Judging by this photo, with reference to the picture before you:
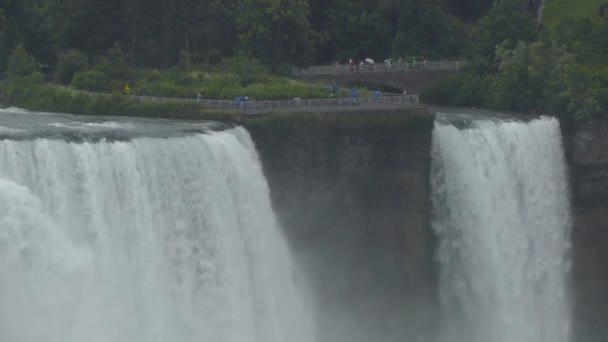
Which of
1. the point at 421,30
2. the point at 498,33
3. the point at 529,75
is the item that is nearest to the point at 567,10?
the point at 421,30

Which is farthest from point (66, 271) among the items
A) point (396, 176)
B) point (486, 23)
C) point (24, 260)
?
point (486, 23)

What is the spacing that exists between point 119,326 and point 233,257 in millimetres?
5222

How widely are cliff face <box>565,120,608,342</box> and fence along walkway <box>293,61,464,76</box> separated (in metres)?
9.95

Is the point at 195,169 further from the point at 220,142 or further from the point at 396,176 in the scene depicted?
the point at 396,176

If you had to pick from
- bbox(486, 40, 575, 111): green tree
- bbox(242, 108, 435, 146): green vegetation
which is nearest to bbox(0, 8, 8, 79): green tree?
bbox(242, 108, 435, 146): green vegetation

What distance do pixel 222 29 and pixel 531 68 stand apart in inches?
642

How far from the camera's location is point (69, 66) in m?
58.1

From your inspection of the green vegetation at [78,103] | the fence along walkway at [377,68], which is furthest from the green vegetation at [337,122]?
the fence along walkway at [377,68]

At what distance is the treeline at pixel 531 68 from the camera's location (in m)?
54.6

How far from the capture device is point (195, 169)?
4206 cm

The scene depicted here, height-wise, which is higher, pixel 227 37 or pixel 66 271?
pixel 227 37

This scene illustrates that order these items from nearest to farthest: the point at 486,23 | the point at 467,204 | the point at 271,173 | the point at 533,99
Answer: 1. the point at 271,173
2. the point at 467,204
3. the point at 533,99
4. the point at 486,23

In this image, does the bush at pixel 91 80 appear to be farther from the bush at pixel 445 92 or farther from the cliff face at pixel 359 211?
the bush at pixel 445 92

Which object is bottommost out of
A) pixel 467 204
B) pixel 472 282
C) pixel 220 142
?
pixel 472 282
